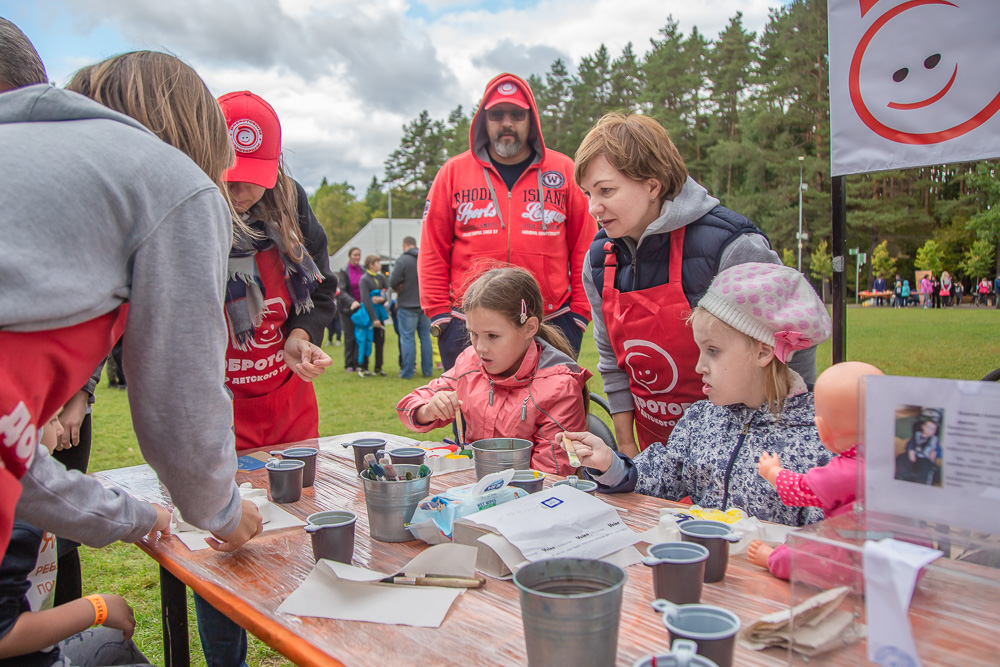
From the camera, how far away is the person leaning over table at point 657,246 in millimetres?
2316

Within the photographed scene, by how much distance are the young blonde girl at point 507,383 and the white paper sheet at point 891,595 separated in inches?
64.4

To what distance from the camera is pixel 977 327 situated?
4.14 m

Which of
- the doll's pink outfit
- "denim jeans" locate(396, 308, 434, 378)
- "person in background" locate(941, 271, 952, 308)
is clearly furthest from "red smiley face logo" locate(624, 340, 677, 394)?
"denim jeans" locate(396, 308, 434, 378)

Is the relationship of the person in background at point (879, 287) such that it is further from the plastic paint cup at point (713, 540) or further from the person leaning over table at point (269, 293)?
the plastic paint cup at point (713, 540)

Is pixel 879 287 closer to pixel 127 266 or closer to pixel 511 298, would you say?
pixel 511 298

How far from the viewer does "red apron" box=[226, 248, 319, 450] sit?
99.7 inches

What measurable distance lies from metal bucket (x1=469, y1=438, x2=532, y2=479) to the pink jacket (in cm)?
52

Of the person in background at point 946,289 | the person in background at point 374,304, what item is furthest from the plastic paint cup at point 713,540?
the person in background at point 374,304

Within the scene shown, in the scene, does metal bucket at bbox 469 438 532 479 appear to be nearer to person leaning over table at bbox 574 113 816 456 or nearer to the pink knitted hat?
the pink knitted hat

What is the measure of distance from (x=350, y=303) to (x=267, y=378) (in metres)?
8.58

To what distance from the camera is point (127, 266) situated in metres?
1.01

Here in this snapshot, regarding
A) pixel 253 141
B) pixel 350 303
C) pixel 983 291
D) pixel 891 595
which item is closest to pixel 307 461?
pixel 253 141

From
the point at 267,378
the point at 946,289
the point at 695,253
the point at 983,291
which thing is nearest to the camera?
the point at 695,253

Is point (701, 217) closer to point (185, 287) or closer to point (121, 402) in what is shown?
point (185, 287)
